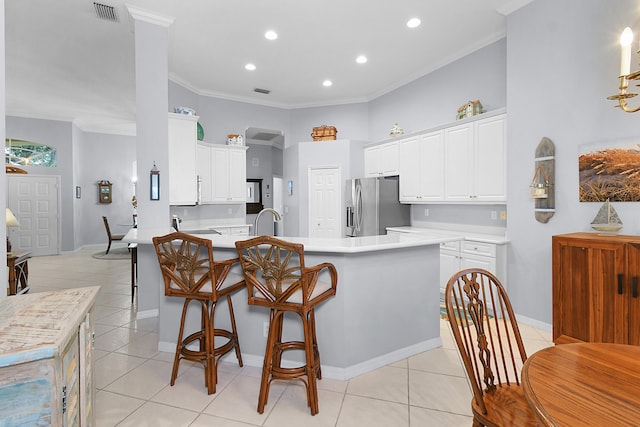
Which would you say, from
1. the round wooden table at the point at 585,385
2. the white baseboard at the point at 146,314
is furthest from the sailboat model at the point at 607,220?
the white baseboard at the point at 146,314

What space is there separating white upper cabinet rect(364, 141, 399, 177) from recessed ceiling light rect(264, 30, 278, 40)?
2433 millimetres

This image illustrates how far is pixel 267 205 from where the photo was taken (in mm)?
9406

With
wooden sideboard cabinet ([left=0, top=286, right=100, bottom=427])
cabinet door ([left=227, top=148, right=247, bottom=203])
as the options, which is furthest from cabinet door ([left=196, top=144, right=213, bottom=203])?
wooden sideboard cabinet ([left=0, top=286, right=100, bottom=427])

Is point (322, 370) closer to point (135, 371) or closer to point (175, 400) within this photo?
point (175, 400)

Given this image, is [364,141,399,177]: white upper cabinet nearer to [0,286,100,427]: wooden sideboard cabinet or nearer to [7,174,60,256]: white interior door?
[0,286,100,427]: wooden sideboard cabinet

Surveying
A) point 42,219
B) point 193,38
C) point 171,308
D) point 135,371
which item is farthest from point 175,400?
point 42,219

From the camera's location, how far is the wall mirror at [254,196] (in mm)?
9109

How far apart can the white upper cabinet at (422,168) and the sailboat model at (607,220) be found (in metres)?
1.96

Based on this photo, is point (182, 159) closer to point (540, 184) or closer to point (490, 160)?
point (490, 160)

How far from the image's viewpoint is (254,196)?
9156mm

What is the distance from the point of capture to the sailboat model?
9.03 feet

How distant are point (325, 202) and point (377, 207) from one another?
4.74 feet

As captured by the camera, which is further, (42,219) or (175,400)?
(42,219)

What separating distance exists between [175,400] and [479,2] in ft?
14.9
